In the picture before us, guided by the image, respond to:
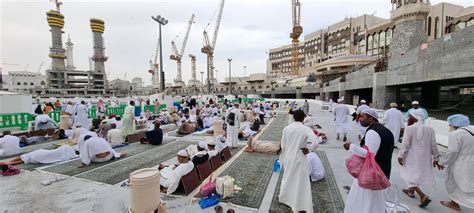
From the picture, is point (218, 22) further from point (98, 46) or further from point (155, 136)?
point (155, 136)

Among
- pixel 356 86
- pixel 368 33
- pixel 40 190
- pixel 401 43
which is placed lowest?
pixel 40 190

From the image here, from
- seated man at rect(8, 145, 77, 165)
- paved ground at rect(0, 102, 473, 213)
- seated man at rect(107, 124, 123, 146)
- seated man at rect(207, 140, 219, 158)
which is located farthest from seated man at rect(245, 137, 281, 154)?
seated man at rect(8, 145, 77, 165)

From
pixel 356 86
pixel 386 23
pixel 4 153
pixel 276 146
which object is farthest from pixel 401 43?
pixel 386 23

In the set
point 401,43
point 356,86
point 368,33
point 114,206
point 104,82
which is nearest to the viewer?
point 114,206

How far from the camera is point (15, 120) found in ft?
34.8

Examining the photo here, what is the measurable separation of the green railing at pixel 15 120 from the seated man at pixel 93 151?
8.65 meters

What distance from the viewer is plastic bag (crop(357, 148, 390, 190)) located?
233 centimetres

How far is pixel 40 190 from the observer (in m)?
4.13

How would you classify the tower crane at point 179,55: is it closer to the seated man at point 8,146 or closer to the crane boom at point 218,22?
the crane boom at point 218,22

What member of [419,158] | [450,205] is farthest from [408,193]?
[419,158]

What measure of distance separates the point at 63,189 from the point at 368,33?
237 ft

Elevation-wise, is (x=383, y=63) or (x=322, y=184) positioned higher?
(x=383, y=63)

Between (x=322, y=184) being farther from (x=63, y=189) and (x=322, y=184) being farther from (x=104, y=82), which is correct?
(x=104, y=82)

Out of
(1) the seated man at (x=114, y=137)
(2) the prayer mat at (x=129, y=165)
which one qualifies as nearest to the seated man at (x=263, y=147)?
(2) the prayer mat at (x=129, y=165)
